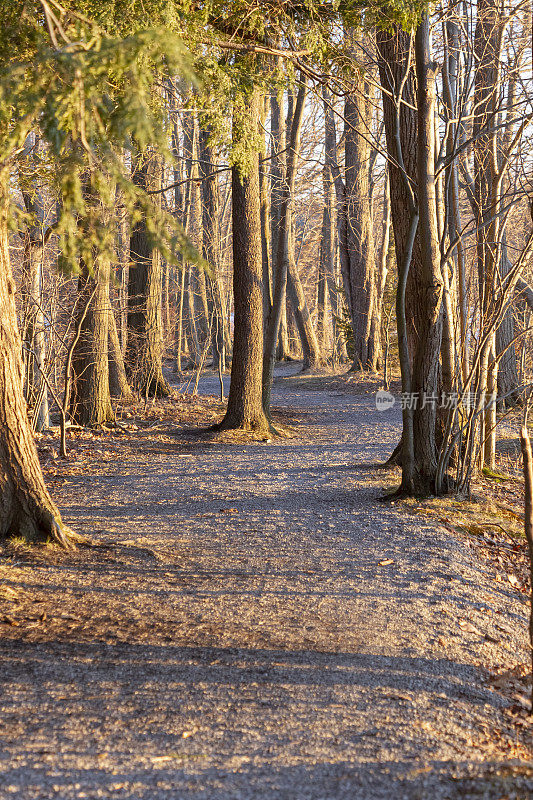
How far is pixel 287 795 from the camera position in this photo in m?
2.23

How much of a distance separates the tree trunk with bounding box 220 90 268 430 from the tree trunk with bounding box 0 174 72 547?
186 inches

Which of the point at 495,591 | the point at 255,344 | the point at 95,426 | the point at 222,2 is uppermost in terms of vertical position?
the point at 222,2

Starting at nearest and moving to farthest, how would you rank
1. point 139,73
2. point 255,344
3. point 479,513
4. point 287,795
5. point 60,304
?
point 287,795, point 139,73, point 479,513, point 60,304, point 255,344

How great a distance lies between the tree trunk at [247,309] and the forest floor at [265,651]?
8.72ft

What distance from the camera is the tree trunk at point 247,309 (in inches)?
345

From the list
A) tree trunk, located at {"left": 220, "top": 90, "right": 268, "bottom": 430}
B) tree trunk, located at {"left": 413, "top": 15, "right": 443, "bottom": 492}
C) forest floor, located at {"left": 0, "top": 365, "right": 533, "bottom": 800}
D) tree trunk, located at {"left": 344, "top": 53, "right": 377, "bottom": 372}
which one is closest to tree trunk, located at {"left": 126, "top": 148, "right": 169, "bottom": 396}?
tree trunk, located at {"left": 220, "top": 90, "right": 268, "bottom": 430}

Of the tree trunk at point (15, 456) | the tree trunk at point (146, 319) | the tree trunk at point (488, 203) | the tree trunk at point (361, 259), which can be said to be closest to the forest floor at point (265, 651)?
the tree trunk at point (15, 456)

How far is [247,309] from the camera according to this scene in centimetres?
893

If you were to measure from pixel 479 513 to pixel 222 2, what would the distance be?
4.92 m

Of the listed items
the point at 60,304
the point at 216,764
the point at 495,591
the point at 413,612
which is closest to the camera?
the point at 216,764

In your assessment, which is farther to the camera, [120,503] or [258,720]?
[120,503]

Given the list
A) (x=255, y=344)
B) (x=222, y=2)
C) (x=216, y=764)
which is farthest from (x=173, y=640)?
(x=255, y=344)

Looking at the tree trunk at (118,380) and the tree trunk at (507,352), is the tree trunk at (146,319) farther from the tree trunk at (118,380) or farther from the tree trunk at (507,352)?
the tree trunk at (507,352)

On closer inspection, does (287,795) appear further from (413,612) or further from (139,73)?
(139,73)
